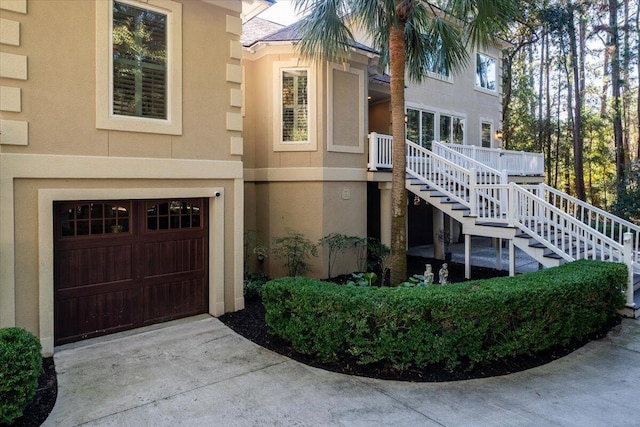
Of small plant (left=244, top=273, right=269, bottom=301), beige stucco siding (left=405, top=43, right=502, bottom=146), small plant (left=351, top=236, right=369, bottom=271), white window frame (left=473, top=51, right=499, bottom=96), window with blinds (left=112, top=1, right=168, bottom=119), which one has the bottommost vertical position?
small plant (left=244, top=273, right=269, bottom=301)

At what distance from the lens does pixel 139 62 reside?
641 centimetres

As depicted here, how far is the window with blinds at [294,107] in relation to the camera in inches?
379

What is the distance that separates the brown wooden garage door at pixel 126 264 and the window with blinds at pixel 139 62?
A: 156 centimetres

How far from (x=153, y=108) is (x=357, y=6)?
13.8ft

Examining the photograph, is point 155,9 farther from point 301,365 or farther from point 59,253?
point 301,365

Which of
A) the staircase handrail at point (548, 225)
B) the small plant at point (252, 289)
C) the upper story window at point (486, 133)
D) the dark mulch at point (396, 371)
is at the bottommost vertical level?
the dark mulch at point (396, 371)

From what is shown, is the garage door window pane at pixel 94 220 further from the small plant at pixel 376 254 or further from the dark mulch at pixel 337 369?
the small plant at pixel 376 254

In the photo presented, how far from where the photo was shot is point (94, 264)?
242 inches

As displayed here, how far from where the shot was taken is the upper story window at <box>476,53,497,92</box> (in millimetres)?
16875

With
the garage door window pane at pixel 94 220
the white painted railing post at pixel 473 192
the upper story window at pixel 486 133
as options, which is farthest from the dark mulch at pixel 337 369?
the upper story window at pixel 486 133

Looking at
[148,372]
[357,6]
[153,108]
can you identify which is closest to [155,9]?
[153,108]

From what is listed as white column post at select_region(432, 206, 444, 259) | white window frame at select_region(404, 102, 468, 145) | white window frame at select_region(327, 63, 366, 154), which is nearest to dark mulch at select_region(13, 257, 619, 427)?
white window frame at select_region(327, 63, 366, 154)

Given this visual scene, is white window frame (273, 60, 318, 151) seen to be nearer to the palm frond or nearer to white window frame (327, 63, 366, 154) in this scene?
white window frame (327, 63, 366, 154)

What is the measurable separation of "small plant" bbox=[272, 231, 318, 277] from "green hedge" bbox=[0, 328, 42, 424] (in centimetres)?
563
